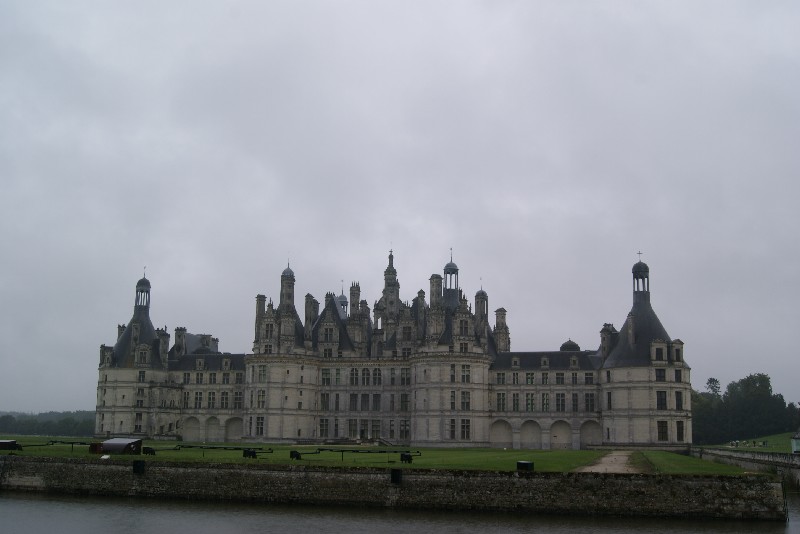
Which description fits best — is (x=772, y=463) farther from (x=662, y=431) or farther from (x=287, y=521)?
(x=287, y=521)

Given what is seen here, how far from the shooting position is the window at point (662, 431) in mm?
69812

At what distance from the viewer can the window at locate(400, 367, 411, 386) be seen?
80.3m

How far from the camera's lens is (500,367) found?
79188 millimetres

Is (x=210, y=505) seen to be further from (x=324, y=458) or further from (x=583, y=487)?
(x=583, y=487)

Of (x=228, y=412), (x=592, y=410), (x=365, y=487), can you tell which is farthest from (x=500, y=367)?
(x=365, y=487)

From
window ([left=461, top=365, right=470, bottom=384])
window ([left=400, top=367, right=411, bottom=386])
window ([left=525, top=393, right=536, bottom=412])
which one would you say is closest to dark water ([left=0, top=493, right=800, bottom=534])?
window ([left=461, top=365, right=470, bottom=384])

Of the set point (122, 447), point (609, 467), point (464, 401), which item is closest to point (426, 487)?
point (609, 467)

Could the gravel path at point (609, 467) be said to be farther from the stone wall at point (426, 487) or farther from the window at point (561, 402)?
the window at point (561, 402)

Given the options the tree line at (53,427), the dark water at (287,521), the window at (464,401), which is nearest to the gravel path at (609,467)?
the dark water at (287,521)

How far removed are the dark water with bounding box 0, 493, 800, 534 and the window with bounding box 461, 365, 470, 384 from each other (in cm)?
3676

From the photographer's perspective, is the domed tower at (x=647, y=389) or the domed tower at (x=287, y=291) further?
the domed tower at (x=287, y=291)

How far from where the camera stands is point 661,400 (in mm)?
70500

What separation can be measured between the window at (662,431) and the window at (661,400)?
1243 mm

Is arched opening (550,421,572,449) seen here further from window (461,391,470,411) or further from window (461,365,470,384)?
→ window (461,365,470,384)
